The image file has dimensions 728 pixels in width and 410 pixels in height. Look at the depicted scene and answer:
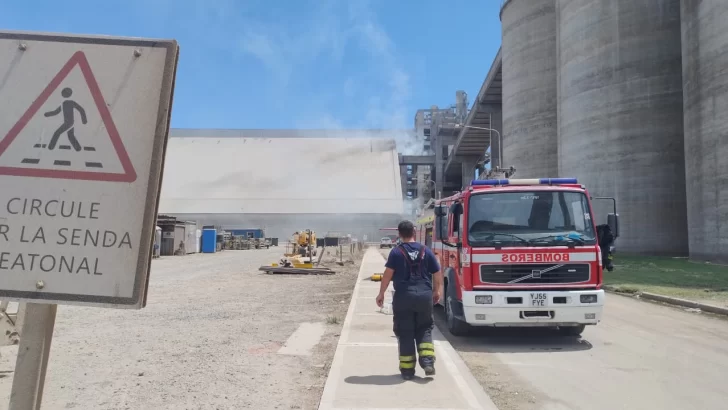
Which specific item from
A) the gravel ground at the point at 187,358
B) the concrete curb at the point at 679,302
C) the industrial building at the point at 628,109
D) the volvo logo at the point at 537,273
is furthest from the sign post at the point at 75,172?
the industrial building at the point at 628,109

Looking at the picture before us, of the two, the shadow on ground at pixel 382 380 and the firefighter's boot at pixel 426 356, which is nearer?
the shadow on ground at pixel 382 380

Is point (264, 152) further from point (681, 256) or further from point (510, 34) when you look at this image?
point (681, 256)

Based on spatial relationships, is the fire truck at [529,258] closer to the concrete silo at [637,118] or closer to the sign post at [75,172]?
the sign post at [75,172]

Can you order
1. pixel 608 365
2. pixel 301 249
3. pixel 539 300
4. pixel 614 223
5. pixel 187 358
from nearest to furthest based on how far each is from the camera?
1. pixel 608 365
2. pixel 187 358
3. pixel 539 300
4. pixel 614 223
5. pixel 301 249

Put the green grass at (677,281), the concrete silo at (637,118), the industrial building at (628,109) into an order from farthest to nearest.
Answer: the concrete silo at (637,118) < the industrial building at (628,109) < the green grass at (677,281)

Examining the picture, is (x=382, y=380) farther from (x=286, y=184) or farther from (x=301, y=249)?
(x=286, y=184)

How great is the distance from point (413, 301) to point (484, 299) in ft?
8.60

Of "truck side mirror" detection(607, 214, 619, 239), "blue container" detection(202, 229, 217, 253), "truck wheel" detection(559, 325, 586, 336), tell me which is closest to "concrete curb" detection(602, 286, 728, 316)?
"truck wheel" detection(559, 325, 586, 336)

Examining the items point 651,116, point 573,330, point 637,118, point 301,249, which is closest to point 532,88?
point 637,118

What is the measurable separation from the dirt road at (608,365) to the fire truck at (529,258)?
564mm

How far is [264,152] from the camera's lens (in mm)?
86812

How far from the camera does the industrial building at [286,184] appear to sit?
7838cm

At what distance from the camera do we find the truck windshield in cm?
861

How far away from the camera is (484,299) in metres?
8.37
